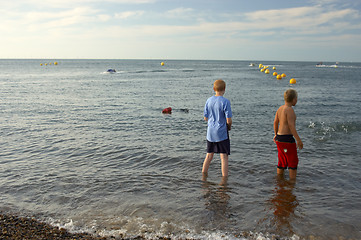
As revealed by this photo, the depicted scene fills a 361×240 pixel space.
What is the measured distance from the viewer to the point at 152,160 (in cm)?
840

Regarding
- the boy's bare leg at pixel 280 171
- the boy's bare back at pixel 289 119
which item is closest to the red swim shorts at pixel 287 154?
the boy's bare back at pixel 289 119

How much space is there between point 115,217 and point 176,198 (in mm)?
1328

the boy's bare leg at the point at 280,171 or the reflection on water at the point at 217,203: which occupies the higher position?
the boy's bare leg at the point at 280,171

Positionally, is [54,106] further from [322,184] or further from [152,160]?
[322,184]

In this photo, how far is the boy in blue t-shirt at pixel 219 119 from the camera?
587 cm

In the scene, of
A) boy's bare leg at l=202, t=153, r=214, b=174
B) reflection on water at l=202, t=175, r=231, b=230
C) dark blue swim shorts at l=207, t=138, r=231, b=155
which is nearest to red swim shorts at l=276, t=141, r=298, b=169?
dark blue swim shorts at l=207, t=138, r=231, b=155

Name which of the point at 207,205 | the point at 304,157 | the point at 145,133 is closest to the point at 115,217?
the point at 207,205

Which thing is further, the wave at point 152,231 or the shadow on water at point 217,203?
the shadow on water at point 217,203

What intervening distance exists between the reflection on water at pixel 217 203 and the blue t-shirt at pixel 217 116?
1079 millimetres

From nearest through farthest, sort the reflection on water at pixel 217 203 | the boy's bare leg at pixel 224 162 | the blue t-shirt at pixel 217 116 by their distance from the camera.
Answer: the reflection on water at pixel 217 203, the blue t-shirt at pixel 217 116, the boy's bare leg at pixel 224 162

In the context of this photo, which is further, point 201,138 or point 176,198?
point 201,138

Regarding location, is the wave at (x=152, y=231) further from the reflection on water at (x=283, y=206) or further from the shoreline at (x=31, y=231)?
the reflection on water at (x=283, y=206)

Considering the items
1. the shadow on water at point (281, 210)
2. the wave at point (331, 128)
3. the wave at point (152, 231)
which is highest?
the wave at point (331, 128)

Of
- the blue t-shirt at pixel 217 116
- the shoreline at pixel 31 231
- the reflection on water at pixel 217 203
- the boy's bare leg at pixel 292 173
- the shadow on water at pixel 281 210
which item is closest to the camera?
the shoreline at pixel 31 231
